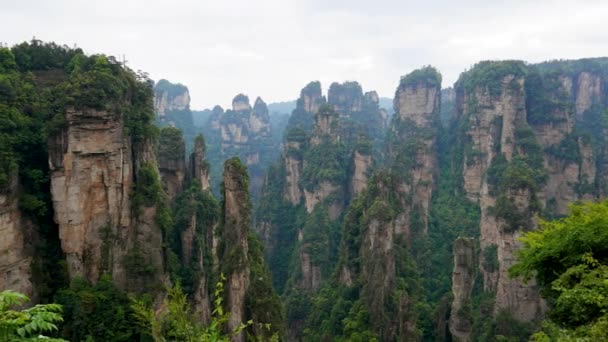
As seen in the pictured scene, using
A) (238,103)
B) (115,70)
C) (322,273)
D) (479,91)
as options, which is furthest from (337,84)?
(115,70)

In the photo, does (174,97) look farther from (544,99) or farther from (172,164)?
(172,164)

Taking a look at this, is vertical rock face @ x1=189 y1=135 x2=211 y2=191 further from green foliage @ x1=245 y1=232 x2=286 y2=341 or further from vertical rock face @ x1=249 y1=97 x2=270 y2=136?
vertical rock face @ x1=249 y1=97 x2=270 y2=136

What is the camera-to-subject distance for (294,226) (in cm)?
6322

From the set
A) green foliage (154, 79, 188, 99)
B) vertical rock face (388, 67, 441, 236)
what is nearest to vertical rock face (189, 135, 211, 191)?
vertical rock face (388, 67, 441, 236)

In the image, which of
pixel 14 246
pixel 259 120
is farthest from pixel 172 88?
pixel 14 246

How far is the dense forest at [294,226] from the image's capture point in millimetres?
15422

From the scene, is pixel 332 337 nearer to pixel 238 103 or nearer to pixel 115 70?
pixel 115 70

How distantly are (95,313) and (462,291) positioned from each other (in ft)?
72.8

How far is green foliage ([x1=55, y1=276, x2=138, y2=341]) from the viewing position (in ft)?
72.3

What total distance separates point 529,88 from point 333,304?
36773 millimetres

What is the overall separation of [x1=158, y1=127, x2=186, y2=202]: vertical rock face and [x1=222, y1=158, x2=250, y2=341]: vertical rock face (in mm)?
A: 6491

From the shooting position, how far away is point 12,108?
2258 centimetres

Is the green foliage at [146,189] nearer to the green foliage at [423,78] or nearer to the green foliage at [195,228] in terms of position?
the green foliage at [195,228]

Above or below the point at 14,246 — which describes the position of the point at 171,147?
above
